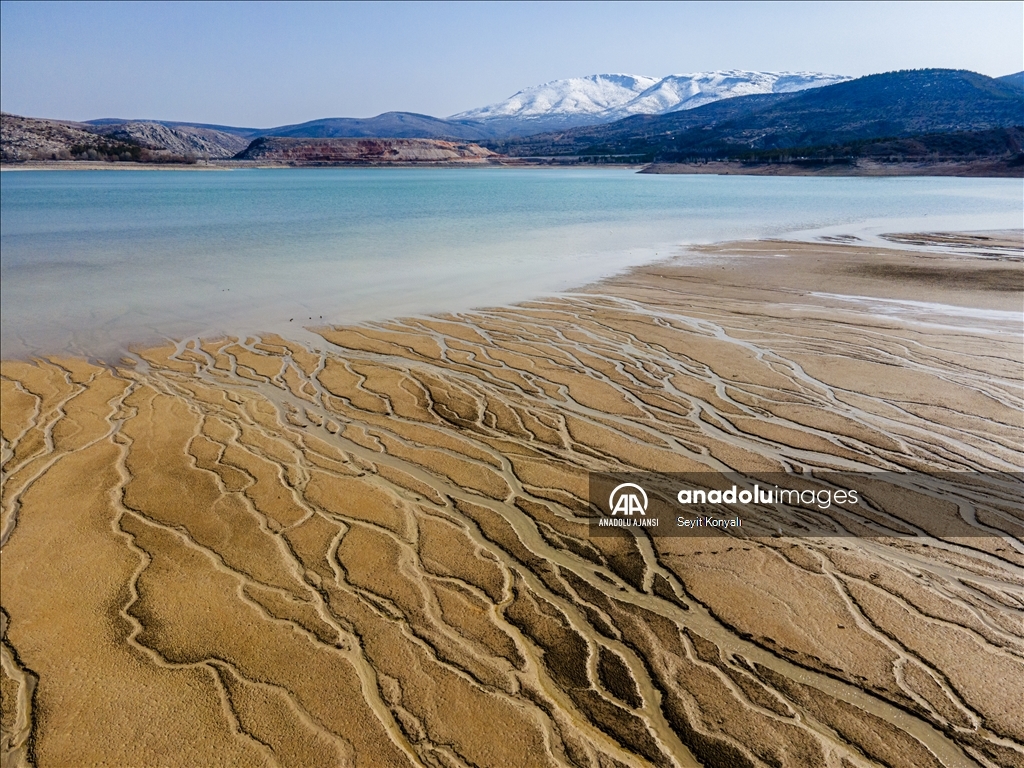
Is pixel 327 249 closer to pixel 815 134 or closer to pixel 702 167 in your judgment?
pixel 702 167

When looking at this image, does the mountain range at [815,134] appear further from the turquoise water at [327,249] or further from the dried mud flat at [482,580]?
the dried mud flat at [482,580]

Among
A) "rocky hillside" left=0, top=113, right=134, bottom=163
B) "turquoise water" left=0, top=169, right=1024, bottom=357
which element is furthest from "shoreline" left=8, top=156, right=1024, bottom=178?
"turquoise water" left=0, top=169, right=1024, bottom=357

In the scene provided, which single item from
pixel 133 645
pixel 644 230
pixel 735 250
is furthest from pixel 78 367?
pixel 644 230

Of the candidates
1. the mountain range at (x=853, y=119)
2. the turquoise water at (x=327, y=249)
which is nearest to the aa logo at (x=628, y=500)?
the turquoise water at (x=327, y=249)

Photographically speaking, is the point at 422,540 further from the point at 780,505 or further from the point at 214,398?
the point at 214,398

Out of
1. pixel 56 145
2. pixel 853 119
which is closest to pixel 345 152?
pixel 56 145
